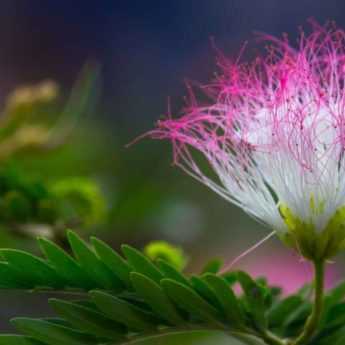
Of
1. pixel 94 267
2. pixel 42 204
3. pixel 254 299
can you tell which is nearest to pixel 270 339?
pixel 254 299

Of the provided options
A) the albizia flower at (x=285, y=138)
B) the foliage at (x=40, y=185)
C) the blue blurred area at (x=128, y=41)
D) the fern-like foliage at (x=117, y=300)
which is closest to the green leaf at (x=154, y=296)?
the fern-like foliage at (x=117, y=300)

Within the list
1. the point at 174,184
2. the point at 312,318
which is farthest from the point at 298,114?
the point at 174,184

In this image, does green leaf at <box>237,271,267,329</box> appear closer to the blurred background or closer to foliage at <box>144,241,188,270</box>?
foliage at <box>144,241,188,270</box>

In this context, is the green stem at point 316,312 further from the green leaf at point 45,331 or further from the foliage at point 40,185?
the foliage at point 40,185

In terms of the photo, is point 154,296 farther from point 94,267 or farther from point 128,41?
point 128,41

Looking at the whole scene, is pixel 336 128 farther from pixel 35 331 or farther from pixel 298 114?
pixel 35 331
